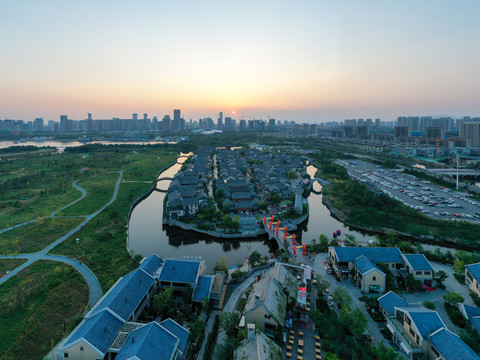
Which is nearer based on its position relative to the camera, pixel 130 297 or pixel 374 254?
pixel 130 297

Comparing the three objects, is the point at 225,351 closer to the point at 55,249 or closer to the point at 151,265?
the point at 151,265

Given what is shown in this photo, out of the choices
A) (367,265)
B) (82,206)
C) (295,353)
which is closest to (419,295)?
(367,265)

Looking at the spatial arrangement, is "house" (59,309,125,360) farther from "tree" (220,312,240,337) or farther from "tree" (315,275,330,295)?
"tree" (315,275,330,295)

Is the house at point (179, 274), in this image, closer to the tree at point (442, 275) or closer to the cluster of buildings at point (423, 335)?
the cluster of buildings at point (423, 335)

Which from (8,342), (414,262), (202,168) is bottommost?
(8,342)

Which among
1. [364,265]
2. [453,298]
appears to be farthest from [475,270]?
[364,265]

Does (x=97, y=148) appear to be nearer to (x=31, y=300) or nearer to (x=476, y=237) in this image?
(x=31, y=300)

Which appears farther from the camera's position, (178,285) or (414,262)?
(414,262)
